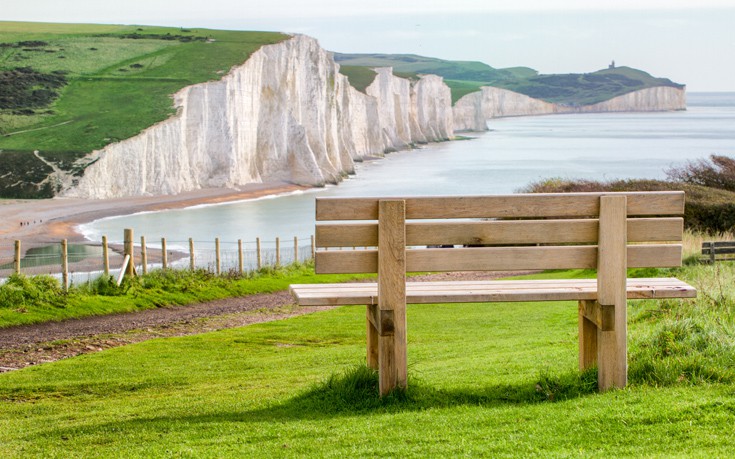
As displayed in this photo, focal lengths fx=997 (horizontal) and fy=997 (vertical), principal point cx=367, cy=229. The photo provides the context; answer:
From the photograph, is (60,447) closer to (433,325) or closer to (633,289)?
(633,289)

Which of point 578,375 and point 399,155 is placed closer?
point 578,375

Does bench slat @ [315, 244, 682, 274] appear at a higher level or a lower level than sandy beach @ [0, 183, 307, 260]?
higher

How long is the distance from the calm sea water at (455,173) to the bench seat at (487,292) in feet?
135

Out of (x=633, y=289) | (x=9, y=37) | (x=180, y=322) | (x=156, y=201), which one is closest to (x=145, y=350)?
(x=180, y=322)

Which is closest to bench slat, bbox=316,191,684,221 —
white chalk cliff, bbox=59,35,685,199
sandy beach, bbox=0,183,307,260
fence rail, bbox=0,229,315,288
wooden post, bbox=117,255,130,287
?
wooden post, bbox=117,255,130,287

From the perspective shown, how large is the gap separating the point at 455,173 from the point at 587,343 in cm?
9710

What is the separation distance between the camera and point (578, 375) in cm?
798

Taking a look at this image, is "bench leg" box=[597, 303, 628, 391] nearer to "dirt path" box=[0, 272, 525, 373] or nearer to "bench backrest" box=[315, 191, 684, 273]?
"bench backrest" box=[315, 191, 684, 273]

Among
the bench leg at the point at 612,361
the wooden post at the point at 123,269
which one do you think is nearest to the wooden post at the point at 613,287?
the bench leg at the point at 612,361

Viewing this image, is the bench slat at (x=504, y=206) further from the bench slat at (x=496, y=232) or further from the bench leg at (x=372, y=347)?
the bench leg at (x=372, y=347)

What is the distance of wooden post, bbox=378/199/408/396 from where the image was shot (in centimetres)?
755

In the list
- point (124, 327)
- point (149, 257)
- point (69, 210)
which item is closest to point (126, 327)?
point (124, 327)

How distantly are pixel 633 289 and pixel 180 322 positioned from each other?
12.8 m

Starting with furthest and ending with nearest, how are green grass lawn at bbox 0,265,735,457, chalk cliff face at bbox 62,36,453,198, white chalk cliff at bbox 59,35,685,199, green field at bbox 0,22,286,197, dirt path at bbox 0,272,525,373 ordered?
A: chalk cliff face at bbox 62,36,453,198
white chalk cliff at bbox 59,35,685,199
green field at bbox 0,22,286,197
dirt path at bbox 0,272,525,373
green grass lawn at bbox 0,265,735,457
